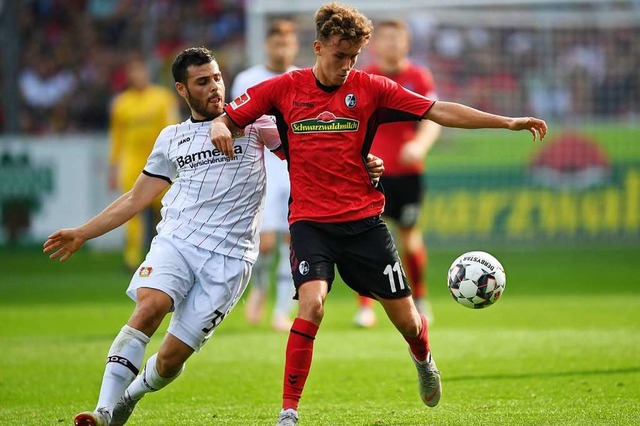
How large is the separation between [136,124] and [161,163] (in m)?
→ 9.75

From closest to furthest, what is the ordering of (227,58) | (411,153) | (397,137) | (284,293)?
(411,153), (284,293), (397,137), (227,58)

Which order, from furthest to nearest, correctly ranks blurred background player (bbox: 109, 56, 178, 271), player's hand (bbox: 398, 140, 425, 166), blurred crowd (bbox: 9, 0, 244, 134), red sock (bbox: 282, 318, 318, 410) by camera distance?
blurred crowd (bbox: 9, 0, 244, 134)
blurred background player (bbox: 109, 56, 178, 271)
player's hand (bbox: 398, 140, 425, 166)
red sock (bbox: 282, 318, 318, 410)

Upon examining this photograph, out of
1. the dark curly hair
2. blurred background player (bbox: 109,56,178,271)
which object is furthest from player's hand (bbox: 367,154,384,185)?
blurred background player (bbox: 109,56,178,271)

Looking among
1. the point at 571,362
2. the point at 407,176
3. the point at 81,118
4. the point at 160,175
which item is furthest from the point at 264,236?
the point at 81,118

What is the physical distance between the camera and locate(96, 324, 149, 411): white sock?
18.7 ft

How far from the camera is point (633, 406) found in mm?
6359

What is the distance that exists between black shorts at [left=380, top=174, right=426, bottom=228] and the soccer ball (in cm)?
409

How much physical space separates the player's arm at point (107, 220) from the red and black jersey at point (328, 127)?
0.64m

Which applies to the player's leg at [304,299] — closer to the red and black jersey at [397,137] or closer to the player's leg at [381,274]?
the player's leg at [381,274]

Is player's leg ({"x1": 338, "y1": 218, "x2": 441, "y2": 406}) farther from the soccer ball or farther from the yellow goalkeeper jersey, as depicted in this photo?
the yellow goalkeeper jersey

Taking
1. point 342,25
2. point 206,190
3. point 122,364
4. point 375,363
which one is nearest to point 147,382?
point 122,364

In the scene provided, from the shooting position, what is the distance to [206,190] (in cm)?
620

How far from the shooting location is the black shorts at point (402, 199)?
35.7 feet

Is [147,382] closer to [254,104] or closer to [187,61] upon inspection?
[254,104]
